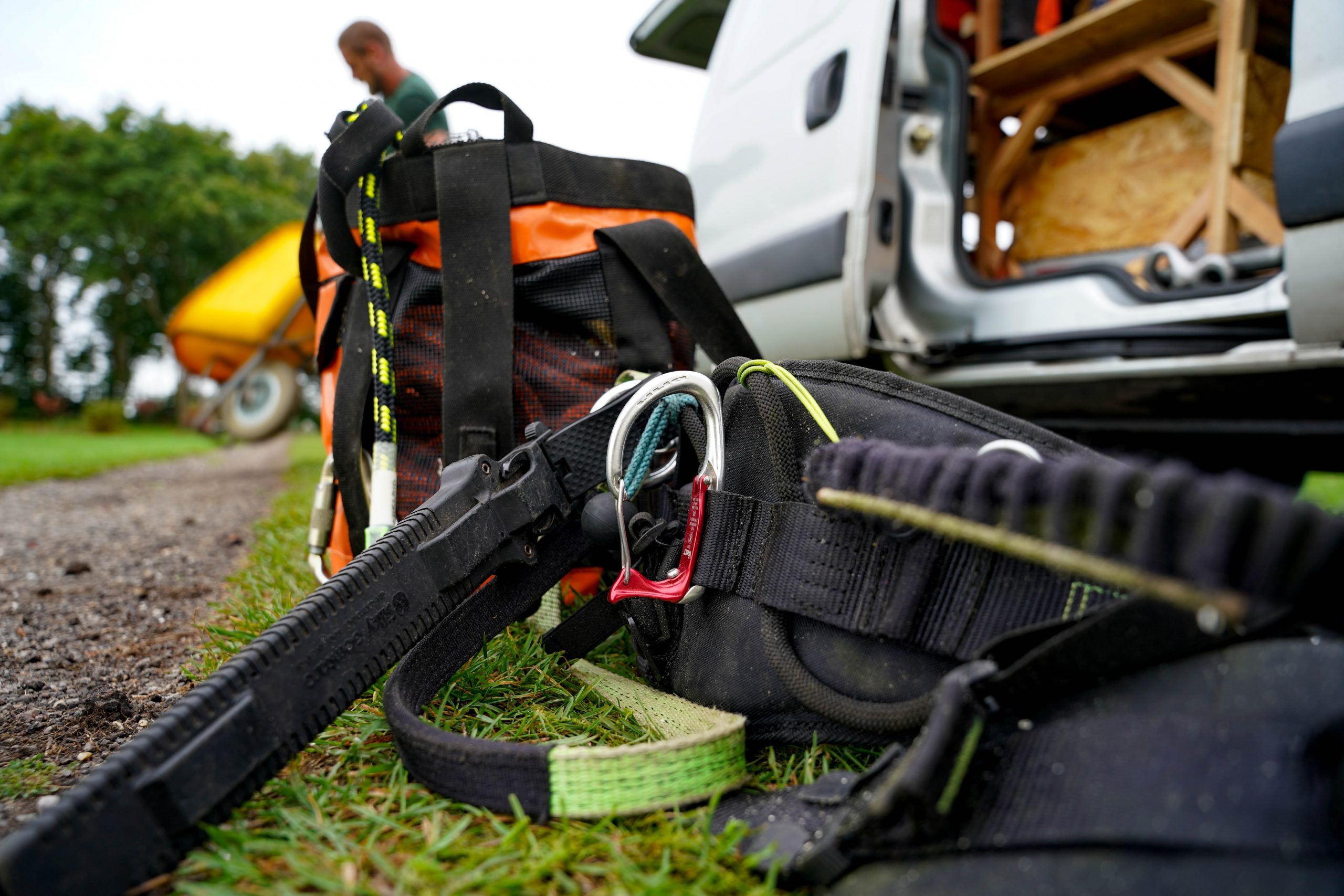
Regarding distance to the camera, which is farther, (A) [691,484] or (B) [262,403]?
(B) [262,403]

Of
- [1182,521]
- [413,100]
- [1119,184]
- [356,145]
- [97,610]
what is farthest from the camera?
[1119,184]

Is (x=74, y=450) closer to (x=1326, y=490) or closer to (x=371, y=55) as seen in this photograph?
(x=371, y=55)

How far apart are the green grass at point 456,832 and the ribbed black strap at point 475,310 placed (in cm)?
43

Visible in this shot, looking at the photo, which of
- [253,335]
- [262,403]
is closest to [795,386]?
[253,335]

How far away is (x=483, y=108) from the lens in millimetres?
1431

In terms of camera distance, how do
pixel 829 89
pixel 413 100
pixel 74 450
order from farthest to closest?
1. pixel 74 450
2. pixel 413 100
3. pixel 829 89

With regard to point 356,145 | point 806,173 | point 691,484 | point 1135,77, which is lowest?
point 691,484

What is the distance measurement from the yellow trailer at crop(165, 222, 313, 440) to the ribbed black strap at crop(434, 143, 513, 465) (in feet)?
13.0

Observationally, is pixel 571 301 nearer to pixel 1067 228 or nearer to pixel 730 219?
pixel 730 219

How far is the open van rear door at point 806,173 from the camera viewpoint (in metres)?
2.29

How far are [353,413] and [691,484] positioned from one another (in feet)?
2.48

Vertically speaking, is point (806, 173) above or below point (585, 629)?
above

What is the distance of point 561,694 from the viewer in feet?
3.79

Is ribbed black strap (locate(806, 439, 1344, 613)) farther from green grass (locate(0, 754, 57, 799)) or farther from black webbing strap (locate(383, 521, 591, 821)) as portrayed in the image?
green grass (locate(0, 754, 57, 799))
